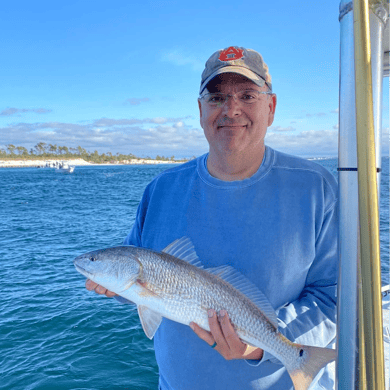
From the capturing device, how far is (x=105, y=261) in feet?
7.45

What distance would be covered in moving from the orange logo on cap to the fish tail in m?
1.86

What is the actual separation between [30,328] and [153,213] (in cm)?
782

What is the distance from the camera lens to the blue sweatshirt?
2064mm

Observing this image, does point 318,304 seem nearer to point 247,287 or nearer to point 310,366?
point 310,366

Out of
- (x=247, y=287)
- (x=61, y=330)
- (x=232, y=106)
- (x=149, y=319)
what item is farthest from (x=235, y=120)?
(x=61, y=330)

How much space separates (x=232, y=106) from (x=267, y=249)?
0.98 meters

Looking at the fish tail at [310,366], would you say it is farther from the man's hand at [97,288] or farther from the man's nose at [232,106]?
the man's nose at [232,106]

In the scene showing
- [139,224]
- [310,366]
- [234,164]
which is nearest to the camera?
[310,366]

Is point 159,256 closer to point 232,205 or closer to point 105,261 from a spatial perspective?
point 105,261

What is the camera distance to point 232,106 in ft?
7.10

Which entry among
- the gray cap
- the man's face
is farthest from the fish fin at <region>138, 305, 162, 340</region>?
the gray cap

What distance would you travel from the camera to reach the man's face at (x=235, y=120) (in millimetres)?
2158

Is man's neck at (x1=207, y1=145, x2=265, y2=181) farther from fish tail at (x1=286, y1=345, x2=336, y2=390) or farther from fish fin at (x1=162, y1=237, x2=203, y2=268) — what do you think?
fish tail at (x1=286, y1=345, x2=336, y2=390)

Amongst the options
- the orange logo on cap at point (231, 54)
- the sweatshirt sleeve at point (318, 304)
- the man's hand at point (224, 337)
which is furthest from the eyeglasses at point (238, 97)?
the man's hand at point (224, 337)
